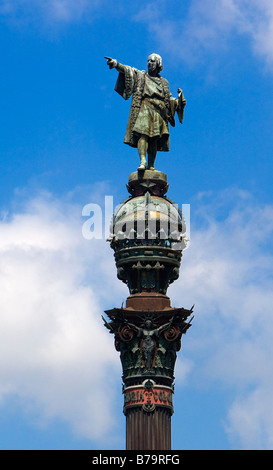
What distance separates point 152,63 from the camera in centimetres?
8525

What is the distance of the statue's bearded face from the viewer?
8525 cm

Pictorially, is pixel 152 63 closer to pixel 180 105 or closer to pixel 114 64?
pixel 114 64

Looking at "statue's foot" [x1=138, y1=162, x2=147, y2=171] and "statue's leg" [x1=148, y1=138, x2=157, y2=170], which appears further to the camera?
"statue's leg" [x1=148, y1=138, x2=157, y2=170]

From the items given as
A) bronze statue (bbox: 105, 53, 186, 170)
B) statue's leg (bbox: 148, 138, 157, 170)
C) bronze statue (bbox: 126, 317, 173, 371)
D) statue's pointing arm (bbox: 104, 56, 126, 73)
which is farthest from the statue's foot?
bronze statue (bbox: 126, 317, 173, 371)

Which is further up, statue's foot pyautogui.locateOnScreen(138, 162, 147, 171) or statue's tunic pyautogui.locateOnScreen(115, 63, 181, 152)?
statue's tunic pyautogui.locateOnScreen(115, 63, 181, 152)

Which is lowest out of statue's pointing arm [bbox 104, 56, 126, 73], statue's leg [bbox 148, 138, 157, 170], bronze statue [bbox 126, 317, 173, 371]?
bronze statue [bbox 126, 317, 173, 371]

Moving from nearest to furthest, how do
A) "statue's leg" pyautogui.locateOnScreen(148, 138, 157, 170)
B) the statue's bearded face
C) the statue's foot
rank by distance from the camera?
→ the statue's foot → the statue's bearded face → "statue's leg" pyautogui.locateOnScreen(148, 138, 157, 170)

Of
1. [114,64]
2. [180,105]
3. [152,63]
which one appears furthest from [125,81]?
[180,105]

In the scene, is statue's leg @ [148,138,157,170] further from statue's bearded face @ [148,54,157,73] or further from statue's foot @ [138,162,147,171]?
statue's bearded face @ [148,54,157,73]

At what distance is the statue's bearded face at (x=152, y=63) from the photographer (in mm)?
85250

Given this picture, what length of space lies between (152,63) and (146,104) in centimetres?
198

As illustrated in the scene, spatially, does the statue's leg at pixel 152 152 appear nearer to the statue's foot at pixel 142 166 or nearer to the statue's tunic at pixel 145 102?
the statue's tunic at pixel 145 102

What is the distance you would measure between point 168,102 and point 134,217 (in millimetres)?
6511
